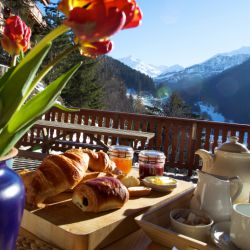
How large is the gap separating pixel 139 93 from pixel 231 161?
22005mm

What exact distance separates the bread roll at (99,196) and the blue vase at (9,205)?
29cm

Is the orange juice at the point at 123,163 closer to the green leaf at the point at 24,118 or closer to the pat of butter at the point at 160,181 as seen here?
the pat of butter at the point at 160,181

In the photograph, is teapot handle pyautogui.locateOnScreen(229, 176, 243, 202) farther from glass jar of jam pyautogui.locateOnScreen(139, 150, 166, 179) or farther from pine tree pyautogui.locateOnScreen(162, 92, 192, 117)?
pine tree pyautogui.locateOnScreen(162, 92, 192, 117)

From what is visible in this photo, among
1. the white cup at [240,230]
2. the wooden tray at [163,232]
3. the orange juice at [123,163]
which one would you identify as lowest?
the wooden tray at [163,232]

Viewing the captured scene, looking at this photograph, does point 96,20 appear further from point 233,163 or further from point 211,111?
point 211,111

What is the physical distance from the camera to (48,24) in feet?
63.9

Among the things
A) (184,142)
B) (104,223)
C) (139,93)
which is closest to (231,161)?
(104,223)

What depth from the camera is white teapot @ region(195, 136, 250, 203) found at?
1.09 metres

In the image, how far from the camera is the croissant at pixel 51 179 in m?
0.88

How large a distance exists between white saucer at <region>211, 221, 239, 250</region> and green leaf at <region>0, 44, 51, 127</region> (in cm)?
58

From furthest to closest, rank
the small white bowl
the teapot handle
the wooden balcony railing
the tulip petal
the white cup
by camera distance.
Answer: the wooden balcony railing
the teapot handle
the small white bowl
the white cup
the tulip petal

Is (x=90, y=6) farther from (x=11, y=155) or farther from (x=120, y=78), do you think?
(x=120, y=78)

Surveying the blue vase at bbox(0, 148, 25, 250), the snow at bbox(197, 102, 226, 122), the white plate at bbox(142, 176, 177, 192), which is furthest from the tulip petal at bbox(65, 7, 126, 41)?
the snow at bbox(197, 102, 226, 122)

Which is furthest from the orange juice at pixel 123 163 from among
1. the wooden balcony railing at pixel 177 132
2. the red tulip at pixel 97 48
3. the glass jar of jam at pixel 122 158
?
the wooden balcony railing at pixel 177 132
